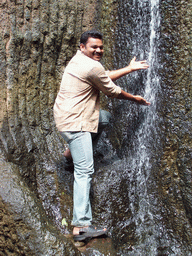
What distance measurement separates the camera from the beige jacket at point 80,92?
345cm

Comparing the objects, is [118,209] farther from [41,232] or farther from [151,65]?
[151,65]


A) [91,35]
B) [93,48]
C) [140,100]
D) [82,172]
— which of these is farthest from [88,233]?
[91,35]

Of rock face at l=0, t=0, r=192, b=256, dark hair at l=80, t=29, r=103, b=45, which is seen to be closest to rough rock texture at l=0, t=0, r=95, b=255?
rock face at l=0, t=0, r=192, b=256

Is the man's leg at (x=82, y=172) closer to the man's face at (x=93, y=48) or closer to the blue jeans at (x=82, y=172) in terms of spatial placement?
the blue jeans at (x=82, y=172)

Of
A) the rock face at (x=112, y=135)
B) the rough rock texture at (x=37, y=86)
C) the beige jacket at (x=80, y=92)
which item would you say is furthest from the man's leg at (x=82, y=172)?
the rough rock texture at (x=37, y=86)

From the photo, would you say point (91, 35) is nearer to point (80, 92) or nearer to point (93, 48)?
point (93, 48)

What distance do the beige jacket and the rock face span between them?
2.80 feet

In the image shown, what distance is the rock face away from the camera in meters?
3.79

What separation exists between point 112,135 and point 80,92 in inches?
53.2

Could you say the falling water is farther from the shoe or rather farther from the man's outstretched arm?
the shoe

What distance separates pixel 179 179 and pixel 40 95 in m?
2.19

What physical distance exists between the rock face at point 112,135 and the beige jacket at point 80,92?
85 centimetres

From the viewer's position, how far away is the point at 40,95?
4.70 m

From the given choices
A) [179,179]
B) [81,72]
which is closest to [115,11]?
[81,72]
